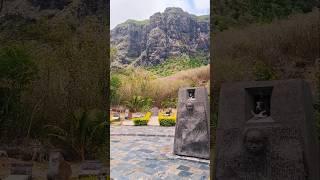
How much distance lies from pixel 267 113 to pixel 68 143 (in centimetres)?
302

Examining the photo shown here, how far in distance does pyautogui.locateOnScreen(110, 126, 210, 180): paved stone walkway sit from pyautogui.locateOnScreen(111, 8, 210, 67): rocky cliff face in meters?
7.87

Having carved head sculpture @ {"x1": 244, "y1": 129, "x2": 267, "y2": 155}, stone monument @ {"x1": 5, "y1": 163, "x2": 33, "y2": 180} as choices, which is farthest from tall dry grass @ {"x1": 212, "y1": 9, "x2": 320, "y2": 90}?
stone monument @ {"x1": 5, "y1": 163, "x2": 33, "y2": 180}

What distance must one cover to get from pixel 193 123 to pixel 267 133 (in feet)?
13.8

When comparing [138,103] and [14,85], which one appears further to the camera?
[138,103]

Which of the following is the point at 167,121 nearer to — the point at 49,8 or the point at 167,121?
the point at 167,121

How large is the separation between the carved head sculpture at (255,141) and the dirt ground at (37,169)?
2.67 m

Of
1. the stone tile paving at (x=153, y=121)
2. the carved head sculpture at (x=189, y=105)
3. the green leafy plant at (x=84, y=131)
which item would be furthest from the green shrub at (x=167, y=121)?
the green leafy plant at (x=84, y=131)

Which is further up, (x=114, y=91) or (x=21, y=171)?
(x=114, y=91)

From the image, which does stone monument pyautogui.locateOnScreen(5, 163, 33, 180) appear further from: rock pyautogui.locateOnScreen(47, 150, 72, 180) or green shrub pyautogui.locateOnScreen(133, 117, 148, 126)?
green shrub pyautogui.locateOnScreen(133, 117, 148, 126)

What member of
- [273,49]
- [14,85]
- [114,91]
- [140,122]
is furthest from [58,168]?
[114,91]

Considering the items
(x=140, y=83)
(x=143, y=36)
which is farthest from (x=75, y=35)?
(x=143, y=36)

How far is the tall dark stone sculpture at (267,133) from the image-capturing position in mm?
3344

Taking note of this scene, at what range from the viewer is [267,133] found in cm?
347

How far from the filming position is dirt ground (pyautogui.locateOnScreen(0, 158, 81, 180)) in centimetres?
472
